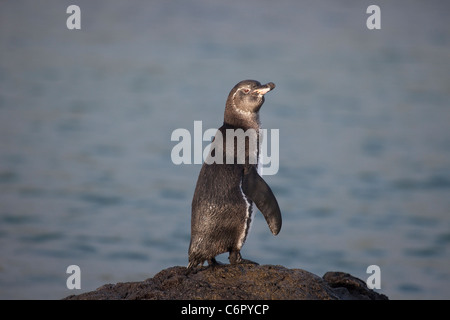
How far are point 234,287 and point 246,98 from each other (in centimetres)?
172

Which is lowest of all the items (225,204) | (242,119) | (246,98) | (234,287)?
(234,287)

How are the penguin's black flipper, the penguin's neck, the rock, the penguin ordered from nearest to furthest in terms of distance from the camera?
the rock → the penguin → the penguin's black flipper → the penguin's neck

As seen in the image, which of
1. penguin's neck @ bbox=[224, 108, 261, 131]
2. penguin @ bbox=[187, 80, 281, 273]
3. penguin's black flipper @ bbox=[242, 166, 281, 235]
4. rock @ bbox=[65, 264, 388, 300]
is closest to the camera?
rock @ bbox=[65, 264, 388, 300]

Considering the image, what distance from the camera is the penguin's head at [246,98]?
6.46m

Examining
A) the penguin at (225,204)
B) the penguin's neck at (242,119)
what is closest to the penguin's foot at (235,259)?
the penguin at (225,204)

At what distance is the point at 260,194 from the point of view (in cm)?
610

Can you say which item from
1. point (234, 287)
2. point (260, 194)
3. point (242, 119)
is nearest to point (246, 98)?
point (242, 119)

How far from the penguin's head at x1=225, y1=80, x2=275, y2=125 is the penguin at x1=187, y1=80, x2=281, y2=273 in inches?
11.2

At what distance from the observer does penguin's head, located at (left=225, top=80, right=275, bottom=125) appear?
6.46 meters

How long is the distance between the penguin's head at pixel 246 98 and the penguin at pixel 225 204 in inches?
11.2

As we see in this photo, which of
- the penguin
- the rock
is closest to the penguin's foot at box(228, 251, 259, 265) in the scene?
the penguin

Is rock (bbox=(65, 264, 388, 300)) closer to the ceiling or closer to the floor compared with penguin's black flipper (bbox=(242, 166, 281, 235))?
closer to the floor

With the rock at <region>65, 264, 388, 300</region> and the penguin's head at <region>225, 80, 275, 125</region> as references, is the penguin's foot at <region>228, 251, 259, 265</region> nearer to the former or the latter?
the rock at <region>65, 264, 388, 300</region>

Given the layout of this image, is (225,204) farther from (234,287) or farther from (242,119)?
(242,119)
